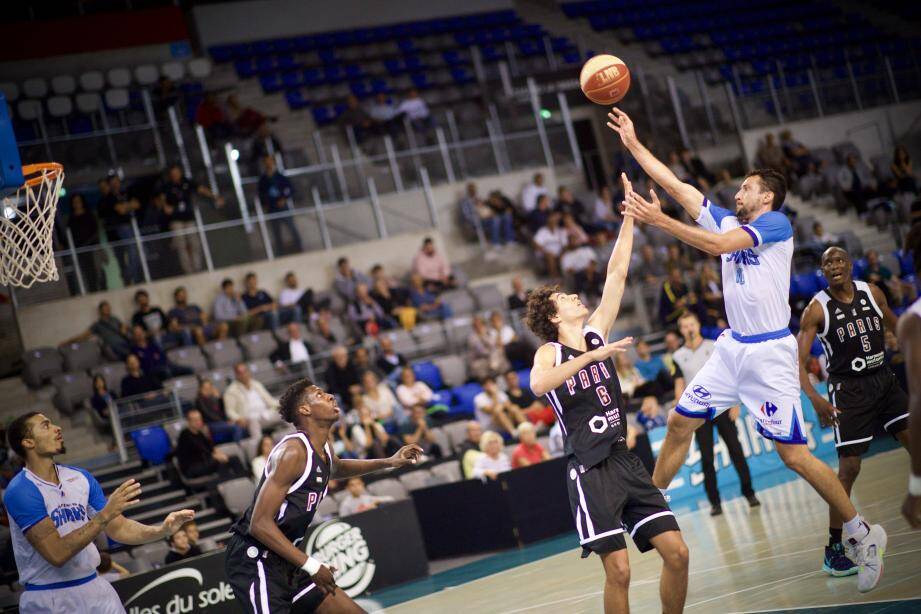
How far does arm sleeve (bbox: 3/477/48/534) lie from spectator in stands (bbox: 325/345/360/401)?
335 inches

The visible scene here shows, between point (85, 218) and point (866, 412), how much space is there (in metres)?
11.9

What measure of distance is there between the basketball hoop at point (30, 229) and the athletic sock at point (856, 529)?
548 cm

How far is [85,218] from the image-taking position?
607 inches

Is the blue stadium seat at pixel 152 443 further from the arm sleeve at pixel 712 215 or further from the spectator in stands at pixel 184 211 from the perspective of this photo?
the arm sleeve at pixel 712 215

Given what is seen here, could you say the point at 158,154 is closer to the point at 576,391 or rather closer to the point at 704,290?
the point at 704,290

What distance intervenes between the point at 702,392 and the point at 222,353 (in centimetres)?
978

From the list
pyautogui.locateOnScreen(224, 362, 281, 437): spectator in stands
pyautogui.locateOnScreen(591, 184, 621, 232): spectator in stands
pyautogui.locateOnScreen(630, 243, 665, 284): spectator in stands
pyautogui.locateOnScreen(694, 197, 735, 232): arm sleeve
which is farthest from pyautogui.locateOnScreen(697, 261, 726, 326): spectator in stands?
pyautogui.locateOnScreen(694, 197, 735, 232): arm sleeve

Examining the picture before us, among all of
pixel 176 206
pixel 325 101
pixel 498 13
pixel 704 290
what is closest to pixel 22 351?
pixel 176 206

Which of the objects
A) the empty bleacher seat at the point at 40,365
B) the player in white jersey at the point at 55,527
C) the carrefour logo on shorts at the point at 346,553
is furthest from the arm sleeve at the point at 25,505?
the empty bleacher seat at the point at 40,365

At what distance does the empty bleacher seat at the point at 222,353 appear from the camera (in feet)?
48.5

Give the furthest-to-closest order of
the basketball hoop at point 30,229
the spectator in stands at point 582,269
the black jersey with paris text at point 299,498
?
the spectator in stands at point 582,269 → the basketball hoop at point 30,229 → the black jersey with paris text at point 299,498

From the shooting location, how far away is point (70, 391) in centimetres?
1420

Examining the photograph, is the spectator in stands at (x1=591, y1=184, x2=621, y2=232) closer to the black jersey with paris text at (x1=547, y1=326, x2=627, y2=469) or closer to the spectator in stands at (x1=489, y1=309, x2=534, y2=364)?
the spectator in stands at (x1=489, y1=309, x2=534, y2=364)

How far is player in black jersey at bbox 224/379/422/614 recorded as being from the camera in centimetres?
514
